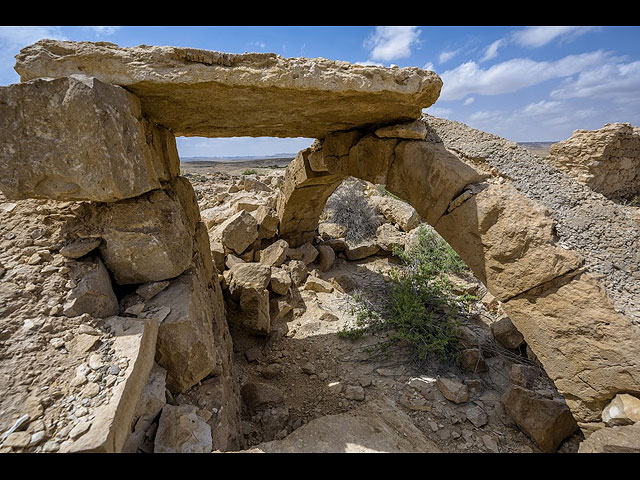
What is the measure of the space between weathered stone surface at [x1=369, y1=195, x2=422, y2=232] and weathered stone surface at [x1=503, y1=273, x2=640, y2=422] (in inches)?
151

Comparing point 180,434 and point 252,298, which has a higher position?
point 180,434

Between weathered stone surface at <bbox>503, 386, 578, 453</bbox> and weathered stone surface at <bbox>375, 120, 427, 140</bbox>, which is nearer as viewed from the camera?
weathered stone surface at <bbox>503, 386, 578, 453</bbox>

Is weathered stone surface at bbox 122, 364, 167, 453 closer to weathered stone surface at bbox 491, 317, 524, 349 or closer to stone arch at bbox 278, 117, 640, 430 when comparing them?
stone arch at bbox 278, 117, 640, 430

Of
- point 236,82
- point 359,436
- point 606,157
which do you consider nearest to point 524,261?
point 359,436

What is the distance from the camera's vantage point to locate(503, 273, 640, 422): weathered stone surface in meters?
1.61

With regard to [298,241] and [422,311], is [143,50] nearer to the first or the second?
[422,311]

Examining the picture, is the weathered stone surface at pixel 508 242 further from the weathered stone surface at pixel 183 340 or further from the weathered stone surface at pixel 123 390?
the weathered stone surface at pixel 123 390

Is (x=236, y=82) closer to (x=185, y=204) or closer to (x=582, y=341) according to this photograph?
(x=185, y=204)

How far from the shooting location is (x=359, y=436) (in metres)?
1.96

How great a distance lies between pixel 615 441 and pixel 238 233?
4107 millimetres

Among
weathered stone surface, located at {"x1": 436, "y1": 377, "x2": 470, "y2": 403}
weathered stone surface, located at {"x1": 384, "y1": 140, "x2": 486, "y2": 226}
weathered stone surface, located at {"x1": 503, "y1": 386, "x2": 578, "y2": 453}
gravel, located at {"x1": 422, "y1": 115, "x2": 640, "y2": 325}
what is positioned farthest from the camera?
weathered stone surface, located at {"x1": 436, "y1": 377, "x2": 470, "y2": 403}

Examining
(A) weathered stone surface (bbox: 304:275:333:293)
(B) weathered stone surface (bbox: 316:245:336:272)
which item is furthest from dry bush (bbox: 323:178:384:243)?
(A) weathered stone surface (bbox: 304:275:333:293)

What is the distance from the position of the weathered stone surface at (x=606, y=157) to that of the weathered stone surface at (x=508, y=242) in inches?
152

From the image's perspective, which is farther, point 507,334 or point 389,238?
point 389,238
